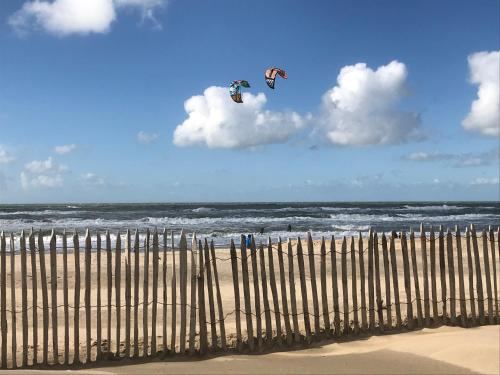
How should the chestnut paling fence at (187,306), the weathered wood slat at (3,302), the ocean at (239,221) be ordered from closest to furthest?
the weathered wood slat at (3,302)
the chestnut paling fence at (187,306)
the ocean at (239,221)

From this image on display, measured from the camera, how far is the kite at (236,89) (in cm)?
720

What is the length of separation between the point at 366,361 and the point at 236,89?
417 cm

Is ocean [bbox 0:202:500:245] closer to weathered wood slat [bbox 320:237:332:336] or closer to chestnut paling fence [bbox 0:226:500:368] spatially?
chestnut paling fence [bbox 0:226:500:368]

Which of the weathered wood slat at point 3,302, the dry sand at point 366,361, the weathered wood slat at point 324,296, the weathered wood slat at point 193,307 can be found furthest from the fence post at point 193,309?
the weathered wood slat at point 3,302

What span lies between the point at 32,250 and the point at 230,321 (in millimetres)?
3386

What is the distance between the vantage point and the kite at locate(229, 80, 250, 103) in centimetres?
720

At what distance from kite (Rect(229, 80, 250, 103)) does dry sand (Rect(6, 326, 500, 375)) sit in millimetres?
3609

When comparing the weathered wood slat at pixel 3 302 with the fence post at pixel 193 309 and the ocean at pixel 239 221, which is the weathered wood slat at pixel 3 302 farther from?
the ocean at pixel 239 221

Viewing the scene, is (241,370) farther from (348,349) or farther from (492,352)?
(492,352)

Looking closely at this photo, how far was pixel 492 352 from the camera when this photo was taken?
208 inches

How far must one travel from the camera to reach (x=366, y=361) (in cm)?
543

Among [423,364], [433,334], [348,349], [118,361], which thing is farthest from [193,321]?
[433,334]

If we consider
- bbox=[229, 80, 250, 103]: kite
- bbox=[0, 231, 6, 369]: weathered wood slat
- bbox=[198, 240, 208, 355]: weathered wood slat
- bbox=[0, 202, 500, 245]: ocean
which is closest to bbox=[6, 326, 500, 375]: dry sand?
bbox=[198, 240, 208, 355]: weathered wood slat

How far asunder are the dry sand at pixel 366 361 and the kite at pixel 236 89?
11.8 feet
